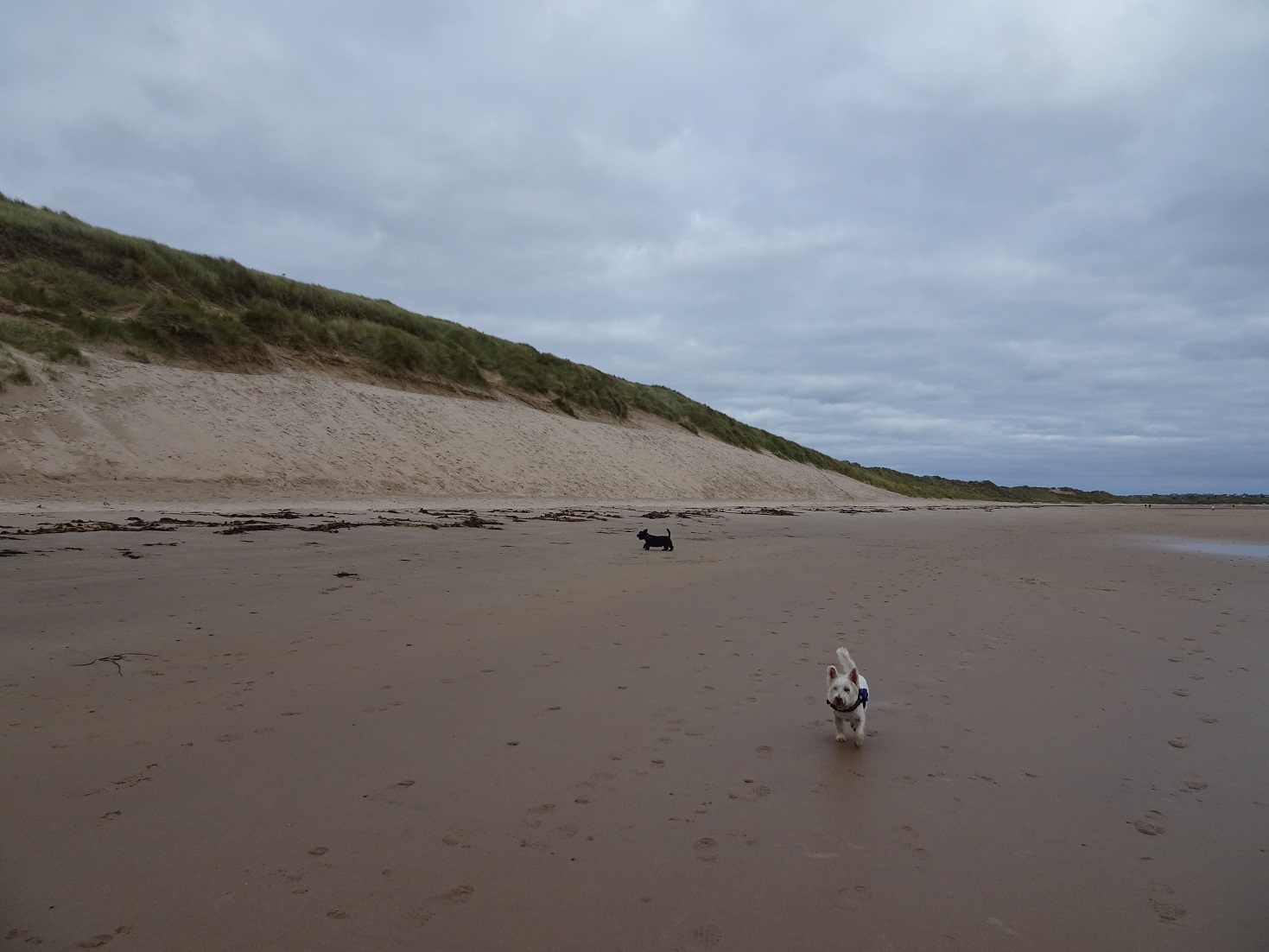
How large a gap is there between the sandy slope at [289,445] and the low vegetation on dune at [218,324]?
4.92 ft

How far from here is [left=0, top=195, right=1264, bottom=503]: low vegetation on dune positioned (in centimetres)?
2245

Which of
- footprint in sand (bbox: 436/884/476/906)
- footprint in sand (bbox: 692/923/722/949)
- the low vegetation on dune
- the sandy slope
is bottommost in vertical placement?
footprint in sand (bbox: 436/884/476/906)

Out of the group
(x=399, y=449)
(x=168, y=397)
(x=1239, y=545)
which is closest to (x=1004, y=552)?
(x=1239, y=545)

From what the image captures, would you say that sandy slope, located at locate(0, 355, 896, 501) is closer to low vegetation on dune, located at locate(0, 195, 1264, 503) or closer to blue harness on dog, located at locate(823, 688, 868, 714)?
low vegetation on dune, located at locate(0, 195, 1264, 503)

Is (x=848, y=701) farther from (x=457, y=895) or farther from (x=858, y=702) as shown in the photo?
(x=457, y=895)

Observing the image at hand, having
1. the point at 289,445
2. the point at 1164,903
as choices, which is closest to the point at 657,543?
the point at 1164,903

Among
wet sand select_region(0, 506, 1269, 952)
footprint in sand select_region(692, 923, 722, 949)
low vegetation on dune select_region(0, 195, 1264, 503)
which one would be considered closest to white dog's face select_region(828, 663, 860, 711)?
wet sand select_region(0, 506, 1269, 952)

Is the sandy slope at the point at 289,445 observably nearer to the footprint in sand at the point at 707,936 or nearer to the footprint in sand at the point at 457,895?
the footprint in sand at the point at 457,895

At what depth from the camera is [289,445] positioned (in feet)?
71.3

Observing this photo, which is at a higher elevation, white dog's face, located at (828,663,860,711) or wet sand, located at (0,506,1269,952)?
white dog's face, located at (828,663,860,711)

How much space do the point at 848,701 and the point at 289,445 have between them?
21.6 meters

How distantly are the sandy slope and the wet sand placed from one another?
11.1 meters

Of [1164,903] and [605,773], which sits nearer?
[1164,903]

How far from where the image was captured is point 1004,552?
48.9ft
